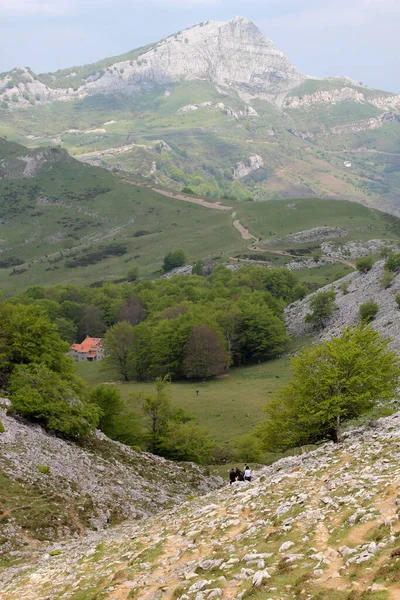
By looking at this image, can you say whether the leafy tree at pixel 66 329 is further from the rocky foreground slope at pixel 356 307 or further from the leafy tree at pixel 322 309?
the leafy tree at pixel 322 309

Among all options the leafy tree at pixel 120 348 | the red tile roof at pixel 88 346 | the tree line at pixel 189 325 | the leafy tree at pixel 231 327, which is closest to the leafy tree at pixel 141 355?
the tree line at pixel 189 325

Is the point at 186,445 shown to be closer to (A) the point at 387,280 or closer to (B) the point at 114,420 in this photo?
(B) the point at 114,420

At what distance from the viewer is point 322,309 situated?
13012 centimetres

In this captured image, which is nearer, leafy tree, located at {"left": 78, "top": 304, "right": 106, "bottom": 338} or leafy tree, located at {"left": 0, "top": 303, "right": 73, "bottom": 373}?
leafy tree, located at {"left": 0, "top": 303, "right": 73, "bottom": 373}

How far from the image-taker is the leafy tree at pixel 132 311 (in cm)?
16875

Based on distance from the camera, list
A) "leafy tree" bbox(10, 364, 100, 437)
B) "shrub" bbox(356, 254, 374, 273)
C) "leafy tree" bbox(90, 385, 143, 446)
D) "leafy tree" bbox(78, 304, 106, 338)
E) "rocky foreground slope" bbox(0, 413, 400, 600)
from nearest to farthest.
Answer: "rocky foreground slope" bbox(0, 413, 400, 600), "leafy tree" bbox(10, 364, 100, 437), "leafy tree" bbox(90, 385, 143, 446), "shrub" bbox(356, 254, 374, 273), "leafy tree" bbox(78, 304, 106, 338)

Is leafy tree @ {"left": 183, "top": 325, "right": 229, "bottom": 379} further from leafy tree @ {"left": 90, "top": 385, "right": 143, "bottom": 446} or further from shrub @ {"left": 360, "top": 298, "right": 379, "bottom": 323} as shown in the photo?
leafy tree @ {"left": 90, "top": 385, "right": 143, "bottom": 446}

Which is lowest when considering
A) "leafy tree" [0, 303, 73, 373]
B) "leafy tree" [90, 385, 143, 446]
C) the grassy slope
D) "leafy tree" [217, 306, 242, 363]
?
the grassy slope

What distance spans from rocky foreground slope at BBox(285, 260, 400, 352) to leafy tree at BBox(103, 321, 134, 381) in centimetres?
3870

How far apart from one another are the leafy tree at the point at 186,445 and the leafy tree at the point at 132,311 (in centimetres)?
9771

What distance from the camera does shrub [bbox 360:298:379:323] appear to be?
115625 mm

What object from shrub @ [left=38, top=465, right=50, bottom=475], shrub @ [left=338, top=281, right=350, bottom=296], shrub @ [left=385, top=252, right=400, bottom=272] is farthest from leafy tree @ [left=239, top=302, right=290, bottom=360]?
shrub @ [left=38, top=465, right=50, bottom=475]

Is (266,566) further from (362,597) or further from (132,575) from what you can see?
(132,575)

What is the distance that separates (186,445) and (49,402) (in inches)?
782
